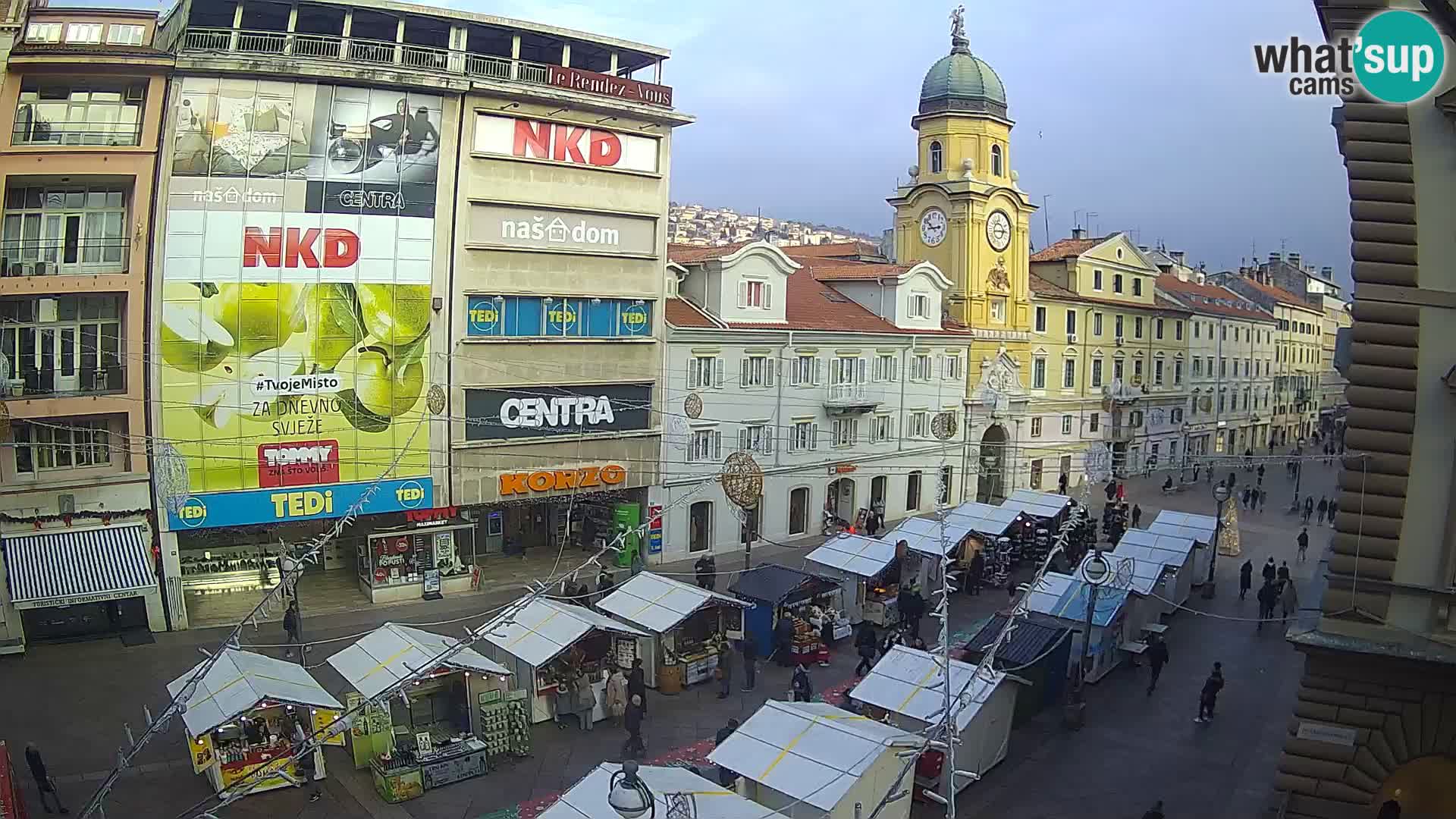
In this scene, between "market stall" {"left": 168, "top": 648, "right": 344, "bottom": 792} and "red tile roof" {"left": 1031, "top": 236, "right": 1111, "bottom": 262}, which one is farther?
"red tile roof" {"left": 1031, "top": 236, "right": 1111, "bottom": 262}

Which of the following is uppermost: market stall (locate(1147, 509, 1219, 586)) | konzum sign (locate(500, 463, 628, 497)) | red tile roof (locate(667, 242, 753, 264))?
red tile roof (locate(667, 242, 753, 264))

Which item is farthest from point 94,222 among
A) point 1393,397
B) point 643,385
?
point 1393,397

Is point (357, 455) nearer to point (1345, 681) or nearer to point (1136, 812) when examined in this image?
point (1136, 812)

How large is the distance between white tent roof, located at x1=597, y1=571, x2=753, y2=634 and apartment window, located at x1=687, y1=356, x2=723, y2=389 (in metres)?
11.8

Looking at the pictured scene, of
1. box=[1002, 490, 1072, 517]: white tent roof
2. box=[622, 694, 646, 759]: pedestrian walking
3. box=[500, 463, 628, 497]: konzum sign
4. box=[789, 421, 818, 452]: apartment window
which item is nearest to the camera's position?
box=[622, 694, 646, 759]: pedestrian walking

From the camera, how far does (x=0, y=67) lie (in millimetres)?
23812

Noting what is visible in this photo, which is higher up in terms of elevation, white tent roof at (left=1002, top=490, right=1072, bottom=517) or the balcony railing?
the balcony railing

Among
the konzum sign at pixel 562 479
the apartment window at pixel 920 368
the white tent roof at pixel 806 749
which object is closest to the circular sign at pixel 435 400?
the konzum sign at pixel 562 479

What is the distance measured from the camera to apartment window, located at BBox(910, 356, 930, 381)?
42.1m

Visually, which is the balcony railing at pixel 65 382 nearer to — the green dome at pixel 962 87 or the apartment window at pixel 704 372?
the apartment window at pixel 704 372

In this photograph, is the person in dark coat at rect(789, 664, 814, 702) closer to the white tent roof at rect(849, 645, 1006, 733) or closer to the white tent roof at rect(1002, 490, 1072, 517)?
the white tent roof at rect(849, 645, 1006, 733)

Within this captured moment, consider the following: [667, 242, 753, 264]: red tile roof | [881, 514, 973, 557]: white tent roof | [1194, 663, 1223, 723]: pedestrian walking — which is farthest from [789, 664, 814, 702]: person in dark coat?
[667, 242, 753, 264]: red tile roof

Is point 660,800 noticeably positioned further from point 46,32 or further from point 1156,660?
point 46,32

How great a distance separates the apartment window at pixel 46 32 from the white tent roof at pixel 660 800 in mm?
24048
